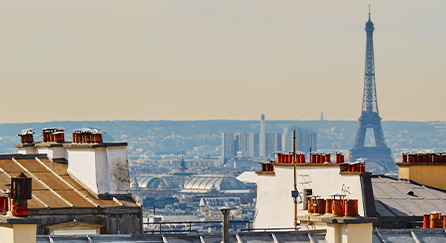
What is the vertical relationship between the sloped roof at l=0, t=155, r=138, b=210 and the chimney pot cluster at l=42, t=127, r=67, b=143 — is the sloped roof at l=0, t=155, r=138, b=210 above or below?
below

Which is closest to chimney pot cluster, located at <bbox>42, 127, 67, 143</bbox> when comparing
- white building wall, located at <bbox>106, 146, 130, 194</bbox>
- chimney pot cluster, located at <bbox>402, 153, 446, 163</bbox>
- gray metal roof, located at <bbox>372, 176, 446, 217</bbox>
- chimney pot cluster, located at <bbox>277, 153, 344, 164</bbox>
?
white building wall, located at <bbox>106, 146, 130, 194</bbox>

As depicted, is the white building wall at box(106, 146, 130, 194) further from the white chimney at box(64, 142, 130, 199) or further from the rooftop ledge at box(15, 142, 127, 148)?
the rooftop ledge at box(15, 142, 127, 148)

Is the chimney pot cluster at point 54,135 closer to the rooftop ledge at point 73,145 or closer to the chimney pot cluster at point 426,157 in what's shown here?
the rooftop ledge at point 73,145

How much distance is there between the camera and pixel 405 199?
28.8 metres

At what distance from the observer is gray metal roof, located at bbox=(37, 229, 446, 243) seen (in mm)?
15717

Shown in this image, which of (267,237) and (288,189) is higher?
(288,189)

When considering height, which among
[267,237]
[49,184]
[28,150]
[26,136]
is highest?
[26,136]

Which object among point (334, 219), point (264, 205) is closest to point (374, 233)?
point (334, 219)

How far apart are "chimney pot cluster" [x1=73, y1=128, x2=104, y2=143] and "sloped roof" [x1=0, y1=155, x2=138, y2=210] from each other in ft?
3.07

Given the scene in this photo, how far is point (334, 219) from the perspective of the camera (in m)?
15.6

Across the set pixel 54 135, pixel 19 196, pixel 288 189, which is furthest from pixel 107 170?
pixel 19 196

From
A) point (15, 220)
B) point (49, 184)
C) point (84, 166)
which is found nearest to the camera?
point (15, 220)

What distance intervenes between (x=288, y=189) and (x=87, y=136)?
6538 millimetres

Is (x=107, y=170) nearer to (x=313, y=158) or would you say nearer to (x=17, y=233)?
(x=313, y=158)
